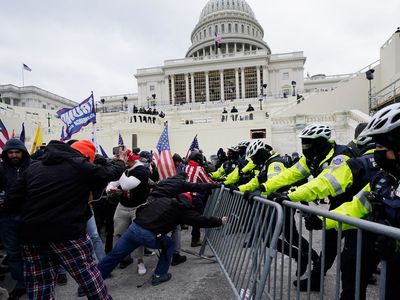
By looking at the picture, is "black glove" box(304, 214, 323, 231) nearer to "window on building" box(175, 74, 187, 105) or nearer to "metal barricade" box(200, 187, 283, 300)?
"metal barricade" box(200, 187, 283, 300)

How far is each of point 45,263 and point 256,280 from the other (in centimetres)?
193

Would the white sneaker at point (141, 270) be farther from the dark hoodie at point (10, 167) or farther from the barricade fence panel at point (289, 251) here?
the dark hoodie at point (10, 167)

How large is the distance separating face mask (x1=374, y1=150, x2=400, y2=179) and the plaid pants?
8.28 ft

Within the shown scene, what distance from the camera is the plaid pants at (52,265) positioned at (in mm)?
2416

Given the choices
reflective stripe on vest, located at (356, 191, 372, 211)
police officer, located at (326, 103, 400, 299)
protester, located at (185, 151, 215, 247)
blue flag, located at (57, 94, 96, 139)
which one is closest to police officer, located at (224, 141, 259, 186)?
protester, located at (185, 151, 215, 247)

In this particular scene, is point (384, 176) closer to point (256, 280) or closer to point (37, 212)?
point (256, 280)

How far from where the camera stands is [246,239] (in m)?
3.06

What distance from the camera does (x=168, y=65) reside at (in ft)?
200

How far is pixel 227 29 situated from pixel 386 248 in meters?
79.2

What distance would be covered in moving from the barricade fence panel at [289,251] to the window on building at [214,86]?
5897 cm

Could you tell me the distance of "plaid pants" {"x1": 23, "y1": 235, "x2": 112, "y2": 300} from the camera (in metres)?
2.42

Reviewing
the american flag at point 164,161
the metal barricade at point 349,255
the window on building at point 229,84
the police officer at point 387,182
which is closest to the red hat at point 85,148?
the metal barricade at point 349,255

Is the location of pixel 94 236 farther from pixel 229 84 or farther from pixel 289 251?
pixel 229 84

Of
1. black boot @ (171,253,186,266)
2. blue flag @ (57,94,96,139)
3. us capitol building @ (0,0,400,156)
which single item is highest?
us capitol building @ (0,0,400,156)
